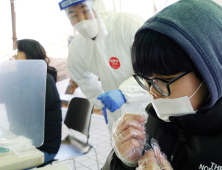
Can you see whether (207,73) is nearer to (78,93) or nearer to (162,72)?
(162,72)

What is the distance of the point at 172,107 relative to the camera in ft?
2.13

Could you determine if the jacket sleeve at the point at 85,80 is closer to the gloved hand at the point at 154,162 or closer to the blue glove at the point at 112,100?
the blue glove at the point at 112,100

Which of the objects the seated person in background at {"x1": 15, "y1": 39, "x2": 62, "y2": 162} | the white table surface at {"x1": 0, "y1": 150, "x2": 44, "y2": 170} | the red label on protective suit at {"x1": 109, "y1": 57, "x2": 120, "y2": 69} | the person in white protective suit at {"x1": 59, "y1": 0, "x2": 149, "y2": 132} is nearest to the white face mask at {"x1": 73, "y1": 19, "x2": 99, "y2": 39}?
the person in white protective suit at {"x1": 59, "y1": 0, "x2": 149, "y2": 132}

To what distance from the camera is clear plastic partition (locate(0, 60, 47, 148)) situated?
3.84 feet

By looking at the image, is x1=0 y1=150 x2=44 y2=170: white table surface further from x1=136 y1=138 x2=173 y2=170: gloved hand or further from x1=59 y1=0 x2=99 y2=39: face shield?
x1=59 y1=0 x2=99 y2=39: face shield

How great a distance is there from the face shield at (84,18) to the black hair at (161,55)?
1019 mm

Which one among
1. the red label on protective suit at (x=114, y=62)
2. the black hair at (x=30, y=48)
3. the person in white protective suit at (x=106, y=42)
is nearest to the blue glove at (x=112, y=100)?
the person in white protective suit at (x=106, y=42)

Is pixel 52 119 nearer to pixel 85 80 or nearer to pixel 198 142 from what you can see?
pixel 85 80

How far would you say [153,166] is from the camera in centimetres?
56

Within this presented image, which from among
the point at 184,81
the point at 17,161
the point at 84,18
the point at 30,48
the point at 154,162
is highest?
the point at 84,18

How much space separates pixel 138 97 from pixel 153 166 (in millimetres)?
821

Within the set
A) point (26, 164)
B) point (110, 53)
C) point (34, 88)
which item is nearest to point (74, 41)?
point (110, 53)

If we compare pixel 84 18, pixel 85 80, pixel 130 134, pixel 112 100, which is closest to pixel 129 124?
pixel 130 134

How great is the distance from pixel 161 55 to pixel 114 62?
3.47 feet
